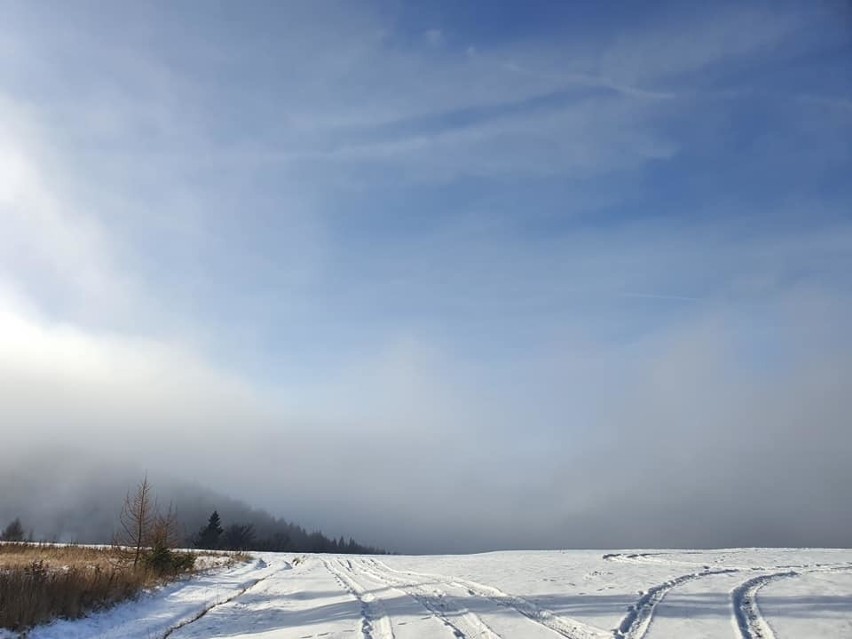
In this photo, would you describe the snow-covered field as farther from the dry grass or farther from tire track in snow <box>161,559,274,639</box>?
the dry grass

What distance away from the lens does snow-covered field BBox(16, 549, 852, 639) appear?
9703 mm

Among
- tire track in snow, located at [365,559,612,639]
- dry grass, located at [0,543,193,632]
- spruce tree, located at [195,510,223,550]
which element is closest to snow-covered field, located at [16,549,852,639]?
tire track in snow, located at [365,559,612,639]

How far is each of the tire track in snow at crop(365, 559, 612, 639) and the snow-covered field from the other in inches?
0.9

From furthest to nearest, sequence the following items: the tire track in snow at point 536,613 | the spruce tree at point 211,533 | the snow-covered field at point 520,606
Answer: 1. the spruce tree at point 211,533
2. the snow-covered field at point 520,606
3. the tire track in snow at point 536,613

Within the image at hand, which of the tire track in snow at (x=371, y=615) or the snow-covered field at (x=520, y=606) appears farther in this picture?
the tire track in snow at (x=371, y=615)

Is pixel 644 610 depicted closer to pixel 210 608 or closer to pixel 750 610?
pixel 750 610

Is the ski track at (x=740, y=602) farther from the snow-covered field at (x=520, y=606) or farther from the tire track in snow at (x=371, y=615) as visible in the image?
the tire track in snow at (x=371, y=615)

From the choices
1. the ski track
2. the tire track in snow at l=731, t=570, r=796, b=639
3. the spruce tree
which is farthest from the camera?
the spruce tree

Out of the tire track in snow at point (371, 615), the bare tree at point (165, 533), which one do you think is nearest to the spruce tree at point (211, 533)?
the bare tree at point (165, 533)

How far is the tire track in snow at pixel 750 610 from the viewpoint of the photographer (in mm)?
8930

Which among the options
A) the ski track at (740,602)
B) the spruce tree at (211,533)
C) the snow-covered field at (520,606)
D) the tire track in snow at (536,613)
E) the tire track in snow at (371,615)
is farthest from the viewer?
the spruce tree at (211,533)

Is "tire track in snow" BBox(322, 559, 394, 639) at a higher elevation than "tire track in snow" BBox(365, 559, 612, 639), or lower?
lower

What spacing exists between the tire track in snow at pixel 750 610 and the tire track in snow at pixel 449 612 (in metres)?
4.07

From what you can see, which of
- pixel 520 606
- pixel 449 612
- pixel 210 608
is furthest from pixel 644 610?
pixel 210 608
